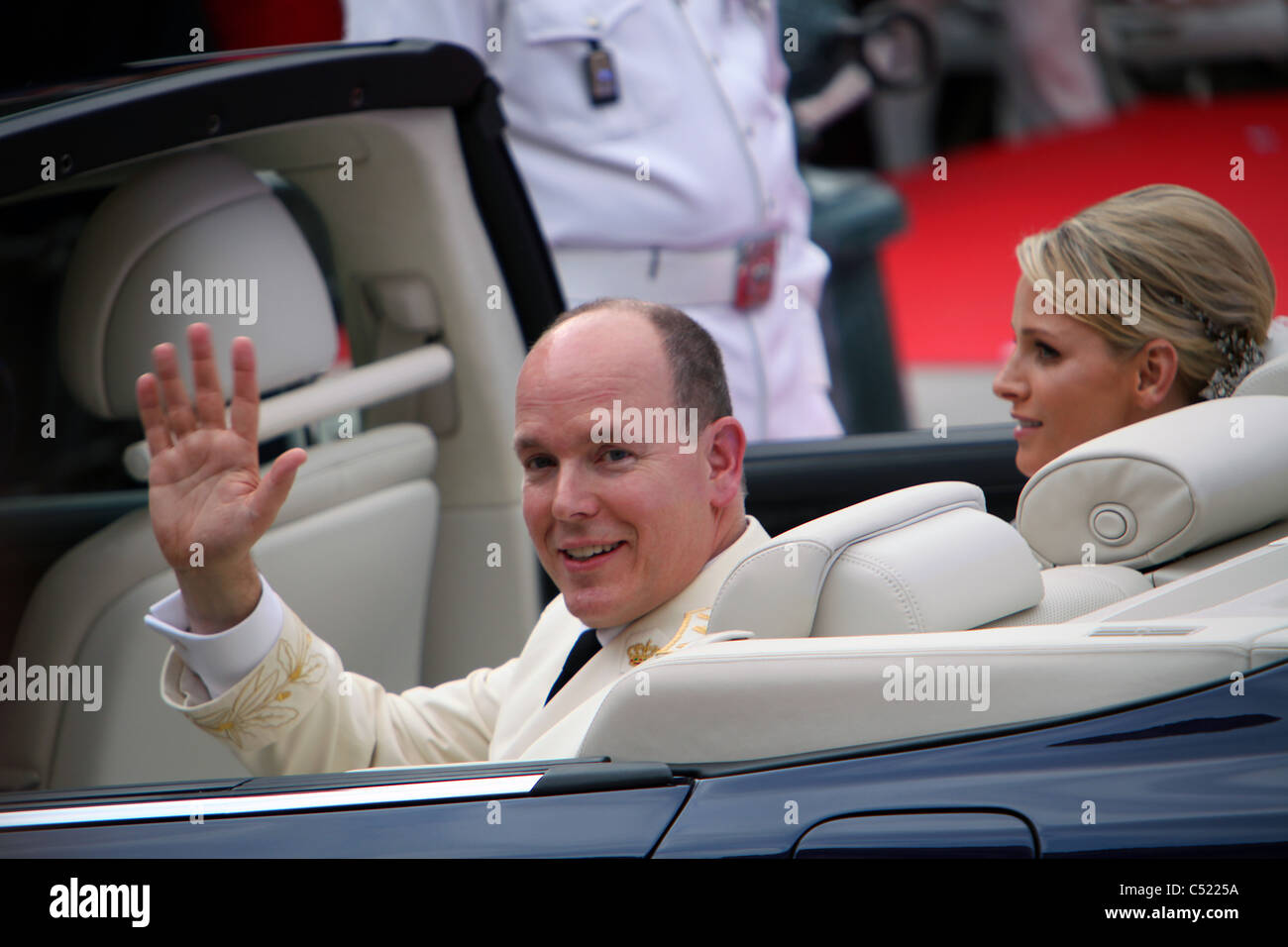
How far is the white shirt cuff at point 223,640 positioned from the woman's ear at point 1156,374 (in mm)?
1014

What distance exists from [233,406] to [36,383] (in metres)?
1.46

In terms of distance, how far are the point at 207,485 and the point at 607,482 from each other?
43 cm

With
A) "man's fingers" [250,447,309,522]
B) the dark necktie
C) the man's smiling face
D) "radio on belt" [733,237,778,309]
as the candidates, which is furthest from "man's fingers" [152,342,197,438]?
"radio on belt" [733,237,778,309]

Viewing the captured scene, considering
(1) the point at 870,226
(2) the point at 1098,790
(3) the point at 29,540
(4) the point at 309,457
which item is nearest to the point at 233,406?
(4) the point at 309,457

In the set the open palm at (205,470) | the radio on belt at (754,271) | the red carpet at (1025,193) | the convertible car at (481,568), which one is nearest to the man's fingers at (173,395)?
the open palm at (205,470)

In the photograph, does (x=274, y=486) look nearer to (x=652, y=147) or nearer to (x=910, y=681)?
(x=910, y=681)

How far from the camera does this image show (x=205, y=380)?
1673 mm

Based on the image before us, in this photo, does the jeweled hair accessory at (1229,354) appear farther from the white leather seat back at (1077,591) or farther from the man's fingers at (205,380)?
the man's fingers at (205,380)

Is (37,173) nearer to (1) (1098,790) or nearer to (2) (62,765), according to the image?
(2) (62,765)

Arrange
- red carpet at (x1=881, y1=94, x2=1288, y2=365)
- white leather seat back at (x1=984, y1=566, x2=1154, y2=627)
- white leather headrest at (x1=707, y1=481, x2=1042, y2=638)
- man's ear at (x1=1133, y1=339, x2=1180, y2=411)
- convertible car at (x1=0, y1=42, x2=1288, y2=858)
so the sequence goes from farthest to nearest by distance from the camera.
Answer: red carpet at (x1=881, y1=94, x2=1288, y2=365) → man's ear at (x1=1133, y1=339, x2=1180, y2=411) → white leather seat back at (x1=984, y1=566, x2=1154, y2=627) → white leather headrest at (x1=707, y1=481, x2=1042, y2=638) → convertible car at (x1=0, y1=42, x2=1288, y2=858)

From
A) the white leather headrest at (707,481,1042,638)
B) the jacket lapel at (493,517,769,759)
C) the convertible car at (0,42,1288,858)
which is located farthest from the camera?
the jacket lapel at (493,517,769,759)

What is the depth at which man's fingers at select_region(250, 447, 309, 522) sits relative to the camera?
162cm

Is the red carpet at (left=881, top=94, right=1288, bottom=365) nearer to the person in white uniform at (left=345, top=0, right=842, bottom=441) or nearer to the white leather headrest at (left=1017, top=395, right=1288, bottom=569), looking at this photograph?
the person in white uniform at (left=345, top=0, right=842, bottom=441)
